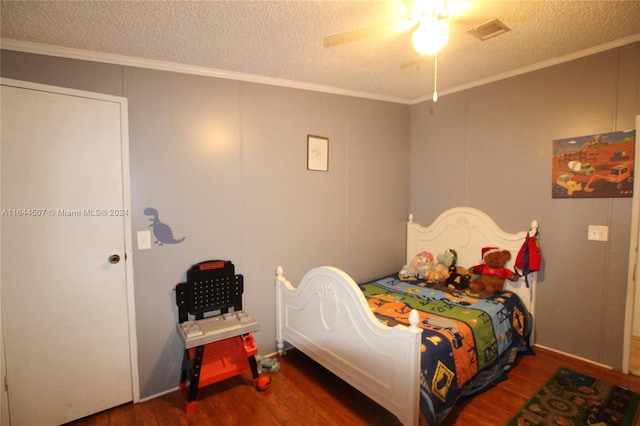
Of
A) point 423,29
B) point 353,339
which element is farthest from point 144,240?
point 423,29

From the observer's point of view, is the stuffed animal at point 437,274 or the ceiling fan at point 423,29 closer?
the ceiling fan at point 423,29

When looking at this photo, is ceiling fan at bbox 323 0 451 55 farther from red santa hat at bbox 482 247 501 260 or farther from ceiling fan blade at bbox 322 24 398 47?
red santa hat at bbox 482 247 501 260

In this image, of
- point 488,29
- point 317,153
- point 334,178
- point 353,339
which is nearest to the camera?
point 488,29

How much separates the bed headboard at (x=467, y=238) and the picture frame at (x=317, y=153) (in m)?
1.30

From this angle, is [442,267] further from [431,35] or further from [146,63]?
[146,63]

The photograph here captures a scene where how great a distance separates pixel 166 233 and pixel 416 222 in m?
2.58

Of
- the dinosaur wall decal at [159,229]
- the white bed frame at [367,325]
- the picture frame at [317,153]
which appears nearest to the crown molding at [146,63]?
the picture frame at [317,153]

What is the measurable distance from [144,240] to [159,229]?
12 cm

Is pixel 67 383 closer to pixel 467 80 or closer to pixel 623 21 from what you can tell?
pixel 467 80

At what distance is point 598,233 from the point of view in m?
2.32

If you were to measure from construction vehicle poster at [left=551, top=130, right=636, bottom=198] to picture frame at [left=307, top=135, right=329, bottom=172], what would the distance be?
75.3 inches

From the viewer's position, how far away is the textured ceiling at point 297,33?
5.19ft

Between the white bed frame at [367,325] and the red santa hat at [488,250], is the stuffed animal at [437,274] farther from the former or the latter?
the red santa hat at [488,250]

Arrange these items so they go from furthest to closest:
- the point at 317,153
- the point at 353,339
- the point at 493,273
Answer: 1. the point at 317,153
2. the point at 493,273
3. the point at 353,339
